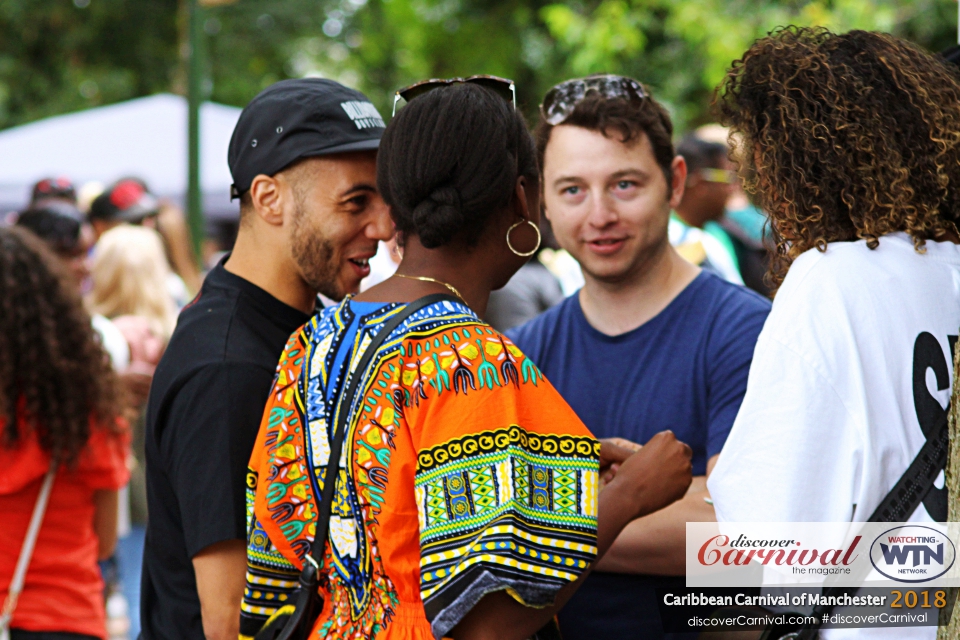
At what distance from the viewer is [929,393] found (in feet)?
6.45

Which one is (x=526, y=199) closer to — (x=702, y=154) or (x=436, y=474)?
(x=436, y=474)

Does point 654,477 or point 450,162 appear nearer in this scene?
point 450,162

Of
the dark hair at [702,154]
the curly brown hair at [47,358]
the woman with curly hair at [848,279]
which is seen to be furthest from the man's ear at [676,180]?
the dark hair at [702,154]

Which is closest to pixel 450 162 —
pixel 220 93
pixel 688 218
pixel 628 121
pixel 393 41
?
pixel 628 121

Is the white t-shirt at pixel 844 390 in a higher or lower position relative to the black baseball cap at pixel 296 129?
lower

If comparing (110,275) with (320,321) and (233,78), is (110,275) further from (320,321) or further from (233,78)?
(233,78)

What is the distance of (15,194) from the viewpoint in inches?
474

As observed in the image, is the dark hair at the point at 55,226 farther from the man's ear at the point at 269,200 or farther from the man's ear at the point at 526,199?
the man's ear at the point at 526,199

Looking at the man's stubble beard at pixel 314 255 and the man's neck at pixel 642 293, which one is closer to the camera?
the man's stubble beard at pixel 314 255

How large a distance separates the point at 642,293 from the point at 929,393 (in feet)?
4.00

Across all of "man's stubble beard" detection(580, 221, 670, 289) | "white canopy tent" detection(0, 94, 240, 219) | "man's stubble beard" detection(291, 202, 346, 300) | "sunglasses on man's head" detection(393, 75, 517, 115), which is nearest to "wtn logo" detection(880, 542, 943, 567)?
"sunglasses on man's head" detection(393, 75, 517, 115)

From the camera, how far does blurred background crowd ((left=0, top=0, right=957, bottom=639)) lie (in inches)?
230

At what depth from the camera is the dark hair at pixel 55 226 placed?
17.5ft

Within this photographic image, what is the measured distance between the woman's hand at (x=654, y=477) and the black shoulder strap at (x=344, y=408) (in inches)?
22.3
